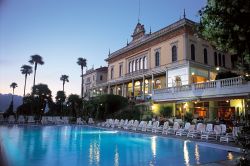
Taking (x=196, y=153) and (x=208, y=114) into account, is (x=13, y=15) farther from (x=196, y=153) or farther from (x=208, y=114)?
(x=208, y=114)

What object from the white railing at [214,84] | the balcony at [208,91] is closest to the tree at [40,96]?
the balcony at [208,91]

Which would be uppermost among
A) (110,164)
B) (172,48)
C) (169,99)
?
(172,48)

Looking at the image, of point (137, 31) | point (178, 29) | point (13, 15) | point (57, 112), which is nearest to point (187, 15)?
point (178, 29)

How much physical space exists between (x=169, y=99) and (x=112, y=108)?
10.2 m

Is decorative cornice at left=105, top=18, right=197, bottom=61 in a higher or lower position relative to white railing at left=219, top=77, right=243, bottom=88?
higher

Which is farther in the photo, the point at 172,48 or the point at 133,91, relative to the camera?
the point at 133,91

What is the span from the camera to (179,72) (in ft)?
96.0

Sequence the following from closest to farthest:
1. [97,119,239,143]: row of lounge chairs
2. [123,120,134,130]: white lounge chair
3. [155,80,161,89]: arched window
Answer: [97,119,239,143]: row of lounge chairs
[123,120,134,130]: white lounge chair
[155,80,161,89]: arched window

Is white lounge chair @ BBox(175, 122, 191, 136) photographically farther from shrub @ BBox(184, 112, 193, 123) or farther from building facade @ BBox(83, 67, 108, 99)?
building facade @ BBox(83, 67, 108, 99)

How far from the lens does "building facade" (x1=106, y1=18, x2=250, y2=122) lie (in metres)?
22.1

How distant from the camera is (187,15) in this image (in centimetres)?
3177

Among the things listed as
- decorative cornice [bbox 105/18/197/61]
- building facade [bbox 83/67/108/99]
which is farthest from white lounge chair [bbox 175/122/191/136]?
building facade [bbox 83/67/108/99]

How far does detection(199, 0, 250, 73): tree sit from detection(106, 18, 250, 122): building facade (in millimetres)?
12783

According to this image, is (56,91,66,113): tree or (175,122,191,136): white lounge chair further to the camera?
(56,91,66,113): tree
